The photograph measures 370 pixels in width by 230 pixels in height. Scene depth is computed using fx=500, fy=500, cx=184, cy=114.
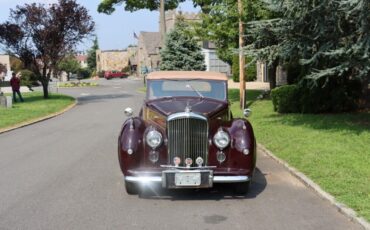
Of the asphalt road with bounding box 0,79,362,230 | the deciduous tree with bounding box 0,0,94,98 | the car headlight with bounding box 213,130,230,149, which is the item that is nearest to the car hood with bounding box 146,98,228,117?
the car headlight with bounding box 213,130,230,149

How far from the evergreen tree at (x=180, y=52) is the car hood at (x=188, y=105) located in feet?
87.0

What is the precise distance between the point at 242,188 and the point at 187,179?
3.16 ft

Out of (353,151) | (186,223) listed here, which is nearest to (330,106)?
(353,151)

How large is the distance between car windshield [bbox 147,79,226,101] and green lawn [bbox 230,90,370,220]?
1903mm

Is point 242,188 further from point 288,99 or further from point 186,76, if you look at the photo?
point 288,99

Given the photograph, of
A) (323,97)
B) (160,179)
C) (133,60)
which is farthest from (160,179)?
(133,60)

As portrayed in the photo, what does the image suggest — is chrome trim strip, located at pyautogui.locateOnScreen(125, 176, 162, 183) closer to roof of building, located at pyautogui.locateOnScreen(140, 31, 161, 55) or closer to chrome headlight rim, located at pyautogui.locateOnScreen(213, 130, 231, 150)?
chrome headlight rim, located at pyautogui.locateOnScreen(213, 130, 231, 150)

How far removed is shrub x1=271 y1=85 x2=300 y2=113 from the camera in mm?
16297

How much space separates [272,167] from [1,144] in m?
7.57

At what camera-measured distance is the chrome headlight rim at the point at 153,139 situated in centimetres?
684

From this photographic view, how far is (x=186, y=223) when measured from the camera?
5.88 metres

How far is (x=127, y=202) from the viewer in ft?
22.5

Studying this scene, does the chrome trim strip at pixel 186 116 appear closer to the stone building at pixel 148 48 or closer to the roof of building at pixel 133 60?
the stone building at pixel 148 48

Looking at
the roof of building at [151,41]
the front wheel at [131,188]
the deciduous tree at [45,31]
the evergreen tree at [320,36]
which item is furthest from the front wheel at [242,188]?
the roof of building at [151,41]
